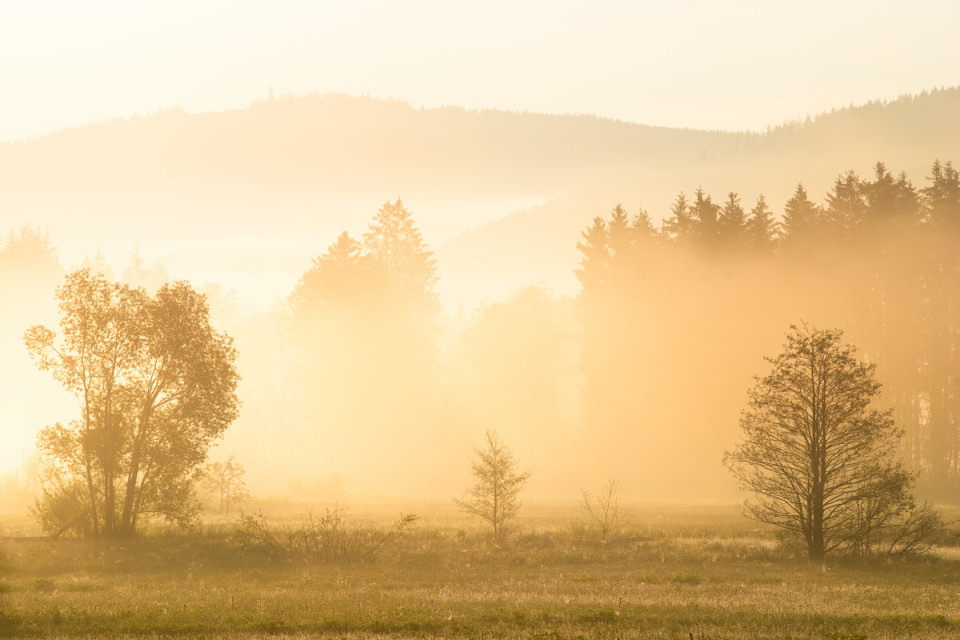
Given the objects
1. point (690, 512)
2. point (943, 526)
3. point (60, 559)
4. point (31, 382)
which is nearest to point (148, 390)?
point (60, 559)

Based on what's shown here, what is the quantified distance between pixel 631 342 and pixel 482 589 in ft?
156

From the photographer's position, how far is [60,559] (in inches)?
1115

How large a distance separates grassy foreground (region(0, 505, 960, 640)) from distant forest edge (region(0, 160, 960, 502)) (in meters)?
28.9

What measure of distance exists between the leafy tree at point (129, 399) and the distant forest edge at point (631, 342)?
3874 centimetres

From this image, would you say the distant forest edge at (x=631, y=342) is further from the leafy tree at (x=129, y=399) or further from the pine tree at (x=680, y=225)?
the leafy tree at (x=129, y=399)

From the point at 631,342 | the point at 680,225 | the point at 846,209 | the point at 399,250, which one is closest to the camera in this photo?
the point at 846,209

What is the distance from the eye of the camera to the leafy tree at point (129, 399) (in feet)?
106

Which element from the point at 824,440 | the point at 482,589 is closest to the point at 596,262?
the point at 824,440

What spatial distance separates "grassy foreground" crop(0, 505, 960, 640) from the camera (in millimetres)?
19703

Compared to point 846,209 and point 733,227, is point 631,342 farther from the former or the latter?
point 846,209

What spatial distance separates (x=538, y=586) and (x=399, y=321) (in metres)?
54.5

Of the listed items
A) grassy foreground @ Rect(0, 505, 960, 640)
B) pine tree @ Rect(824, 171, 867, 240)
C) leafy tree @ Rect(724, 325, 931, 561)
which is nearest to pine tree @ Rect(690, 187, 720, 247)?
pine tree @ Rect(824, 171, 867, 240)

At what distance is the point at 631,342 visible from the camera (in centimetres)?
7012

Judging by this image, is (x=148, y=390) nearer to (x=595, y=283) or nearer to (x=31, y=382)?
(x=595, y=283)
